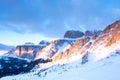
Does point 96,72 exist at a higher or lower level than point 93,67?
lower

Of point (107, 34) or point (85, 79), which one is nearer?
point (85, 79)

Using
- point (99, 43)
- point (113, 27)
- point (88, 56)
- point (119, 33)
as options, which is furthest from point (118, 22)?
point (88, 56)

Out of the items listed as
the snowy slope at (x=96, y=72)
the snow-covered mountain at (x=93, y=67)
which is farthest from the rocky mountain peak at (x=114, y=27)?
the snowy slope at (x=96, y=72)

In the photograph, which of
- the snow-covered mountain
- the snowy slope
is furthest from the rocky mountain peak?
the snowy slope

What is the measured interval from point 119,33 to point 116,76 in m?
113

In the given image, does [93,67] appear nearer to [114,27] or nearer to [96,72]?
[96,72]

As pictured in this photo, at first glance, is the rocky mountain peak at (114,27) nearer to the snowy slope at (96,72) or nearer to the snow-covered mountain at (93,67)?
the snow-covered mountain at (93,67)

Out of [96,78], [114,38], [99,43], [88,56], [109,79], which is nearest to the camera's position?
[109,79]

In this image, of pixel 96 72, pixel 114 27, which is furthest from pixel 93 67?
pixel 114 27

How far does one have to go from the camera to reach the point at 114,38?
135125mm

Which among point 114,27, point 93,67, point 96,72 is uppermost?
point 114,27

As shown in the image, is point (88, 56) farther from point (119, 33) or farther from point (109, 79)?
point (109, 79)

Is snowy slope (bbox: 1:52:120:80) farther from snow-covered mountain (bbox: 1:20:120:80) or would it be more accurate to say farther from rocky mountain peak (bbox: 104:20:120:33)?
rocky mountain peak (bbox: 104:20:120:33)

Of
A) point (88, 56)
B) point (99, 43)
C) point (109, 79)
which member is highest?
point (99, 43)
